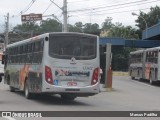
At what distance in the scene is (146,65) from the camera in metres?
41.7

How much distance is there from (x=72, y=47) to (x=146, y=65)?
22636 mm

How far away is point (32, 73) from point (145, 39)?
4899cm

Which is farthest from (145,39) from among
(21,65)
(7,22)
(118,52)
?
(21,65)

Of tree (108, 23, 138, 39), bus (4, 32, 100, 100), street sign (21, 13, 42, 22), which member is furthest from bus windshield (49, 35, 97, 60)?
tree (108, 23, 138, 39)

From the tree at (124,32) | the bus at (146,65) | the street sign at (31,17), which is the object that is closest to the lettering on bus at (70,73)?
the bus at (146,65)

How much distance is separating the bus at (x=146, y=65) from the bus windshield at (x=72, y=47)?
17597 mm

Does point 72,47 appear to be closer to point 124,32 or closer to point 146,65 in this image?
point 146,65

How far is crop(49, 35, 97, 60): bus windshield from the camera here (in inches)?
778

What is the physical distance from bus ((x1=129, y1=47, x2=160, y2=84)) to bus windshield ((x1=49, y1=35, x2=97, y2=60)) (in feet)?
57.7

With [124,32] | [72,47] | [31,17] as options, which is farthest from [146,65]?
[124,32]

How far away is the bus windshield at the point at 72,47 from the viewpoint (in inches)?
778

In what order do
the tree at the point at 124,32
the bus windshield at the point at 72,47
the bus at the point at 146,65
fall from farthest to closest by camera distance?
the tree at the point at 124,32 < the bus at the point at 146,65 < the bus windshield at the point at 72,47

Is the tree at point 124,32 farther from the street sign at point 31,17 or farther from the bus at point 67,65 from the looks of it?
the bus at point 67,65

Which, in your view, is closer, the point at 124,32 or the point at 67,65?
the point at 67,65
